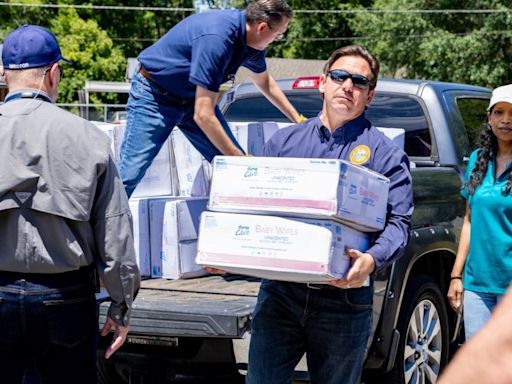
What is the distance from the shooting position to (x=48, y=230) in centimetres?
311

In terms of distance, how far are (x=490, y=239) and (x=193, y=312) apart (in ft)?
4.68

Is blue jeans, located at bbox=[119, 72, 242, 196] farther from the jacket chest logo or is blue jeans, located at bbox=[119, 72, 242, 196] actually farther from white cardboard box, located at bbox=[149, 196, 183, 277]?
the jacket chest logo

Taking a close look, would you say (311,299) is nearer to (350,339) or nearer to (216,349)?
(350,339)

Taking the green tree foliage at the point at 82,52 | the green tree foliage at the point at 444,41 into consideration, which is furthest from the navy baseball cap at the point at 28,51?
the green tree foliage at the point at 82,52

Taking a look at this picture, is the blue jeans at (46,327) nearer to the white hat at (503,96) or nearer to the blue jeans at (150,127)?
the blue jeans at (150,127)

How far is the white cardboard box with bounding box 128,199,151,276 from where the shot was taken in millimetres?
5074

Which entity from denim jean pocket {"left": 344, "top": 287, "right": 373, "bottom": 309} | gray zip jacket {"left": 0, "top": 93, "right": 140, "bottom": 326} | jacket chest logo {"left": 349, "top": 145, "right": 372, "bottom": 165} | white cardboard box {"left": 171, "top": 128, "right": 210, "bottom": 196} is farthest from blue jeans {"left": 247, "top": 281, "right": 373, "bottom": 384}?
white cardboard box {"left": 171, "top": 128, "right": 210, "bottom": 196}

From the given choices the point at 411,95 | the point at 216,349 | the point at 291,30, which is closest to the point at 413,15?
the point at 291,30

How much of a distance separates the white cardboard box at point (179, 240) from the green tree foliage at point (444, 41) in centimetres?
2338

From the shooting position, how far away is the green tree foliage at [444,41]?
27406mm

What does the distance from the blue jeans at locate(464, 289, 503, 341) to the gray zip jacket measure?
1816 millimetres

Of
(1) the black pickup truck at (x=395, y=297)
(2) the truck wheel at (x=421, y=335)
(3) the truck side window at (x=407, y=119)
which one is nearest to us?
(1) the black pickup truck at (x=395, y=297)

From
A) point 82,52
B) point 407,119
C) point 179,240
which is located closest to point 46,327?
point 179,240

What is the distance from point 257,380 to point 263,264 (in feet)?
1.95
